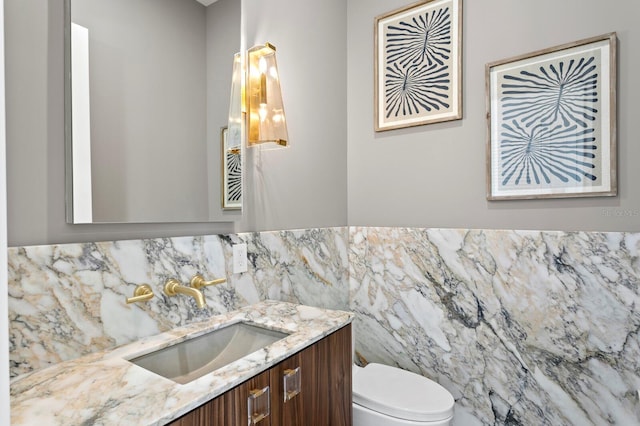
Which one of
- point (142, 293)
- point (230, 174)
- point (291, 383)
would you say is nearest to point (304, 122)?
point (230, 174)

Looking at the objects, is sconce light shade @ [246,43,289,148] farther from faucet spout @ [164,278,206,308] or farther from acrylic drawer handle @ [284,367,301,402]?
acrylic drawer handle @ [284,367,301,402]

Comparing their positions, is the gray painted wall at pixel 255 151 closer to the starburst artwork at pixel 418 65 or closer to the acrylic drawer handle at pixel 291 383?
the starburst artwork at pixel 418 65

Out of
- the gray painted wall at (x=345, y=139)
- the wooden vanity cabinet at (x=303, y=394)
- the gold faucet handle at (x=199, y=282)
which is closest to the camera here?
the wooden vanity cabinet at (x=303, y=394)

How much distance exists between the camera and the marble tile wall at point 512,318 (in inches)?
58.2

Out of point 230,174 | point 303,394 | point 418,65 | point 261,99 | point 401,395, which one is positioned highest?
point 418,65

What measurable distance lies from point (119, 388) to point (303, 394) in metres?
0.53

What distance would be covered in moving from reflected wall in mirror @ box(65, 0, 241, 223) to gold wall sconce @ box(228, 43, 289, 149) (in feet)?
0.30

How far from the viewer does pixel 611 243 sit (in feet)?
4.80

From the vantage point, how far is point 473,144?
179 centimetres

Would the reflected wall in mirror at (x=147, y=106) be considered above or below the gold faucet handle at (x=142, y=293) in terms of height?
above

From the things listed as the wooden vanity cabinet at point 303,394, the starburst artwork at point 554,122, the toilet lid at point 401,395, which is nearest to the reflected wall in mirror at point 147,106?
the wooden vanity cabinet at point 303,394

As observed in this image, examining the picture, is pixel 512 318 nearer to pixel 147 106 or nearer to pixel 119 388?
pixel 119 388

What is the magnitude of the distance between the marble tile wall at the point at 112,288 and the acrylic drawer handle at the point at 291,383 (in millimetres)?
471

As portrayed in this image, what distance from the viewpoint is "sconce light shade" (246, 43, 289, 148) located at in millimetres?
1559
